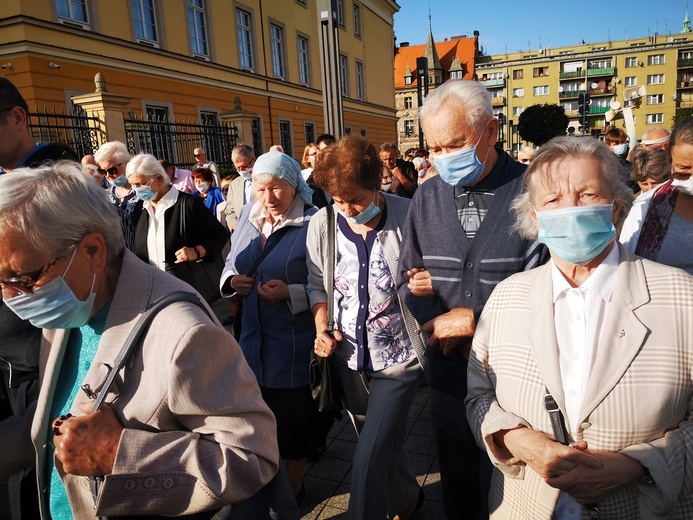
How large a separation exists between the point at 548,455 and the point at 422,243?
3.83 ft

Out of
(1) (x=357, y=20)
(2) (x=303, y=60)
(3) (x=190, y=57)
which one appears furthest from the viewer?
(1) (x=357, y=20)

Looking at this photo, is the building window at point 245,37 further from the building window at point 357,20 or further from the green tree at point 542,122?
the green tree at point 542,122

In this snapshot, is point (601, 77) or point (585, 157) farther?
point (601, 77)

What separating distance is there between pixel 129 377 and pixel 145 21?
17490 millimetres

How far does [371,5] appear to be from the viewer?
33.4 m

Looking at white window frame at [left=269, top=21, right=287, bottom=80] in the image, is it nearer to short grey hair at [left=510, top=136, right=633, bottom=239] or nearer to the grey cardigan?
the grey cardigan

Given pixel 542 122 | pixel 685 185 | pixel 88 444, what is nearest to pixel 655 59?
pixel 542 122

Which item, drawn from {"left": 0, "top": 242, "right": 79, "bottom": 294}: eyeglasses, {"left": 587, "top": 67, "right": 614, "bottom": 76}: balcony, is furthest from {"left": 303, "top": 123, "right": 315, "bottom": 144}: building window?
{"left": 587, "top": 67, "right": 614, "bottom": 76}: balcony

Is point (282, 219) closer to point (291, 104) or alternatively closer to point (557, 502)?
point (557, 502)

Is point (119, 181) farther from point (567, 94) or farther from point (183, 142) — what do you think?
point (567, 94)

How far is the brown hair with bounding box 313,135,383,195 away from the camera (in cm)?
262

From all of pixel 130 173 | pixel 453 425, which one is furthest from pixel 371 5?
pixel 453 425

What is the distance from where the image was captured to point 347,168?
2.63 m

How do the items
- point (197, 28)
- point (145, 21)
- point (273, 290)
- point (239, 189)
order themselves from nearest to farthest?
point (273, 290)
point (239, 189)
point (145, 21)
point (197, 28)
